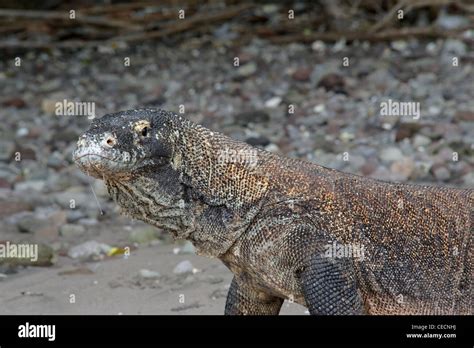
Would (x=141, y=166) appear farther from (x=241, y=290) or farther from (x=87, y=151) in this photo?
(x=241, y=290)

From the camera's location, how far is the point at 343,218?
229 inches

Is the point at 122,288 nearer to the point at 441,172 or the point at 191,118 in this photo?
the point at 441,172

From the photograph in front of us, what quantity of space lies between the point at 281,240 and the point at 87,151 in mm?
1118

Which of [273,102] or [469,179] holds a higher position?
[469,179]

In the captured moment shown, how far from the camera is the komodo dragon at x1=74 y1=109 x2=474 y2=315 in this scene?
223 inches

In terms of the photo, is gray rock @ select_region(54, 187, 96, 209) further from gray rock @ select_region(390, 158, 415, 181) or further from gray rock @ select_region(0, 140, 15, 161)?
gray rock @ select_region(390, 158, 415, 181)

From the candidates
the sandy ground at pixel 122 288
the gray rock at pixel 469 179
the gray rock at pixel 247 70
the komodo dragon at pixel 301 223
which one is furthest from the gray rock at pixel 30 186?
the komodo dragon at pixel 301 223

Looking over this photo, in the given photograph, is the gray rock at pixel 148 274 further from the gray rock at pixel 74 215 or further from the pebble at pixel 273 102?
the pebble at pixel 273 102

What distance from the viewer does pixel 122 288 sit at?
317 inches

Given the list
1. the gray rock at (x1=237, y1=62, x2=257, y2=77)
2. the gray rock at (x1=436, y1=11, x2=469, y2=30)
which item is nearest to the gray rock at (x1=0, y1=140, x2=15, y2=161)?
the gray rock at (x1=237, y1=62, x2=257, y2=77)

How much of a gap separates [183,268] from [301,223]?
2702 millimetres

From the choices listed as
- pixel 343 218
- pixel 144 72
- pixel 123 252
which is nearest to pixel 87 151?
pixel 343 218

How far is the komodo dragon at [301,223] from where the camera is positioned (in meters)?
5.67

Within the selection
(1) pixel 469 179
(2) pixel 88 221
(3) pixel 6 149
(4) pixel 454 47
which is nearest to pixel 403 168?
(1) pixel 469 179
